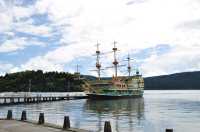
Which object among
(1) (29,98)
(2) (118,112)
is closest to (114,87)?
(1) (29,98)

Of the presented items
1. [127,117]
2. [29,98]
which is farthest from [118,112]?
[29,98]

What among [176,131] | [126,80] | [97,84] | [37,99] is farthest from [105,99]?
[176,131]

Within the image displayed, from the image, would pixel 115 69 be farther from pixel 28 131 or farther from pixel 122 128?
pixel 28 131

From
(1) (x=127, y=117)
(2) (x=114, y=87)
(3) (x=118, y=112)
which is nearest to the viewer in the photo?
(1) (x=127, y=117)

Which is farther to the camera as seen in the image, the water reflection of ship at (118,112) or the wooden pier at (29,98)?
the wooden pier at (29,98)

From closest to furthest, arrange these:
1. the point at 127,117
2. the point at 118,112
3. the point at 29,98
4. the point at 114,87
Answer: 1. the point at 127,117
2. the point at 118,112
3. the point at 29,98
4. the point at 114,87

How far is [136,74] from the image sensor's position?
7859 inches

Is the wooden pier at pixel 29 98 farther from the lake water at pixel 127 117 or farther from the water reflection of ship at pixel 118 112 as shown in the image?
the water reflection of ship at pixel 118 112

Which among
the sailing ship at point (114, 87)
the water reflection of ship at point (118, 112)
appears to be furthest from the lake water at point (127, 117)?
the sailing ship at point (114, 87)

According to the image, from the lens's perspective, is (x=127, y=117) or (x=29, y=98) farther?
(x=29, y=98)

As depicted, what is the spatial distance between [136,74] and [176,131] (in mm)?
152738

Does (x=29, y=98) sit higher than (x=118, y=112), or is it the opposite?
(x=29, y=98)

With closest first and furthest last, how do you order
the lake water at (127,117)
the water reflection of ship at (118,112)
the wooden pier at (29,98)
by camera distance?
the lake water at (127,117)
the water reflection of ship at (118,112)
the wooden pier at (29,98)

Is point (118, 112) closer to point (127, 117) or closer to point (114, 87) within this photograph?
point (127, 117)
